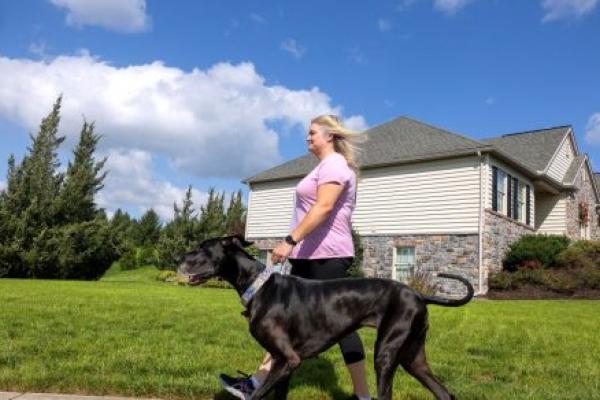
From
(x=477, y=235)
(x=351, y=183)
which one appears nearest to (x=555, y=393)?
(x=351, y=183)

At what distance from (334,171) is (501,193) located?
19043mm

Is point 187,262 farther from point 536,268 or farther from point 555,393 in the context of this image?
point 536,268

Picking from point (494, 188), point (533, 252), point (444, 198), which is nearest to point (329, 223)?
point (444, 198)

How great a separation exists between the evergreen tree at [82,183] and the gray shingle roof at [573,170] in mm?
21807

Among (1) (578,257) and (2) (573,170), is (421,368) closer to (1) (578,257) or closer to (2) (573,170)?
(1) (578,257)

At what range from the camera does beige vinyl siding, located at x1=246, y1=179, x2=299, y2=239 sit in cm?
2695

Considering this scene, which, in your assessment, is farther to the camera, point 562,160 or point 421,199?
point 562,160

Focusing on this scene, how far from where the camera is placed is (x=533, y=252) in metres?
21.3

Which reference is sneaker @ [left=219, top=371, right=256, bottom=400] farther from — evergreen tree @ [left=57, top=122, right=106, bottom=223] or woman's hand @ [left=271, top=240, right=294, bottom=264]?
evergreen tree @ [left=57, top=122, right=106, bottom=223]

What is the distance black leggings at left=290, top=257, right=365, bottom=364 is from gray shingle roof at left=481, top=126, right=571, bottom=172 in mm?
22091

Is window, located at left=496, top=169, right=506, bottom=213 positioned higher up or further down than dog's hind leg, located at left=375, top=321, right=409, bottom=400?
higher up

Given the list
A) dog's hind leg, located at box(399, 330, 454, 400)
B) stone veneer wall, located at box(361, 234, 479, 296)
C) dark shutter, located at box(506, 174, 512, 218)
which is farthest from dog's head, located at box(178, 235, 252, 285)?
dark shutter, located at box(506, 174, 512, 218)

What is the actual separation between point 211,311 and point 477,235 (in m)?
12.6

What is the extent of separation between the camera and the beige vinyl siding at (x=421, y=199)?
68.9 ft
